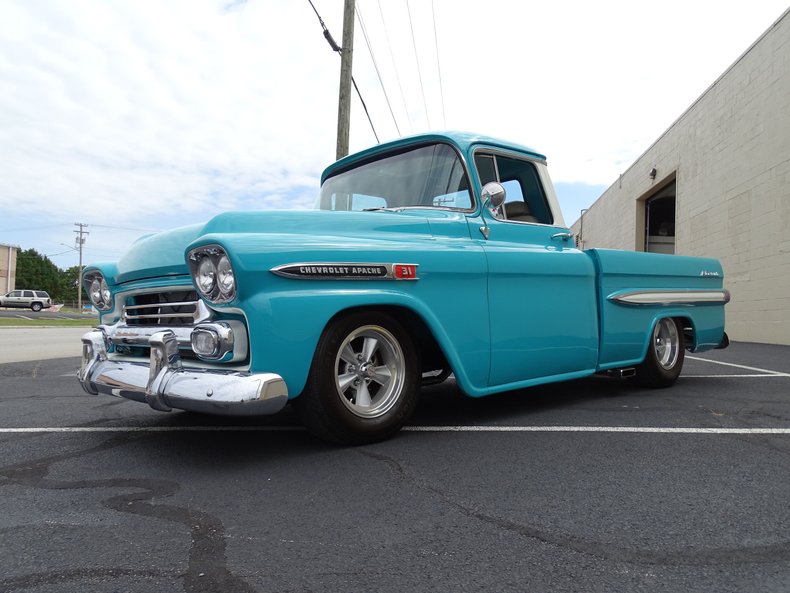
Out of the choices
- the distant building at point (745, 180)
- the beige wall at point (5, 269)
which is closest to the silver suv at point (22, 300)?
the beige wall at point (5, 269)

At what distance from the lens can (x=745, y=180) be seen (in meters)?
13.8

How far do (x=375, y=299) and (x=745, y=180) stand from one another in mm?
13656

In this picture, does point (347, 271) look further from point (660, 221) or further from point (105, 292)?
point (660, 221)

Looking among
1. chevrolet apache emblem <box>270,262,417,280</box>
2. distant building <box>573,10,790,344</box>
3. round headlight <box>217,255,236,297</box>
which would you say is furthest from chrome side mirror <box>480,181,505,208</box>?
distant building <box>573,10,790,344</box>

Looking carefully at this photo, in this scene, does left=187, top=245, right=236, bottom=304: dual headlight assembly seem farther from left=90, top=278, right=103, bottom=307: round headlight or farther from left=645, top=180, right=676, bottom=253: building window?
left=645, top=180, right=676, bottom=253: building window

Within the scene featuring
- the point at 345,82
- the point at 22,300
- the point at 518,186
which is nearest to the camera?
the point at 518,186

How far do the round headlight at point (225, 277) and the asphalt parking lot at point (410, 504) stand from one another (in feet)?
2.95

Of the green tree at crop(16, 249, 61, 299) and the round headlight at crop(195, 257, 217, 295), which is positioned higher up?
the green tree at crop(16, 249, 61, 299)

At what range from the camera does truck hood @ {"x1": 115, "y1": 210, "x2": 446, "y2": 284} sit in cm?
321

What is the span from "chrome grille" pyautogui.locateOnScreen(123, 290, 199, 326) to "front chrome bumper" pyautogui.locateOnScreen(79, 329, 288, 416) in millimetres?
173

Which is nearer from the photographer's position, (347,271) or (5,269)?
(347,271)

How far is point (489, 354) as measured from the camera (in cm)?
377

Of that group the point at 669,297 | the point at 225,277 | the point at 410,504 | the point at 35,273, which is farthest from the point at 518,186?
the point at 35,273

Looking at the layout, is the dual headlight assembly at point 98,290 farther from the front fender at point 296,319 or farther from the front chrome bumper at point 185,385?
the front fender at point 296,319
